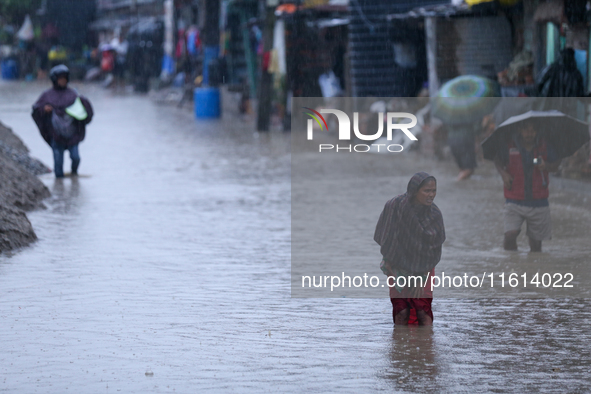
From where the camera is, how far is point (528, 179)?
839 centimetres

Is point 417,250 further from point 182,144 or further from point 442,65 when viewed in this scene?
point 182,144

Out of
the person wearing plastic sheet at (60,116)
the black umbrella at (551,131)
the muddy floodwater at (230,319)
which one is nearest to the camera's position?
the muddy floodwater at (230,319)

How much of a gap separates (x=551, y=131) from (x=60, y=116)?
8.12m

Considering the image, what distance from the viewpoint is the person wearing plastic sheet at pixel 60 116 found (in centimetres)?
1405

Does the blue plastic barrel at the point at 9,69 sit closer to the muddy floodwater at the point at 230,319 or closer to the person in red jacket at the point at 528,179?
the muddy floodwater at the point at 230,319

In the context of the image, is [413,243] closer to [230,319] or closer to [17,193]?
[230,319]

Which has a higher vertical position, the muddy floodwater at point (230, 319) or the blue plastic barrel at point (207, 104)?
the blue plastic barrel at point (207, 104)

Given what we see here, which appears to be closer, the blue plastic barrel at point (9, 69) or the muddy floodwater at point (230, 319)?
the muddy floodwater at point (230, 319)

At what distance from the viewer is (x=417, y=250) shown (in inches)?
232

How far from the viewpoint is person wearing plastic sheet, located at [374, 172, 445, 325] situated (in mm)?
5867

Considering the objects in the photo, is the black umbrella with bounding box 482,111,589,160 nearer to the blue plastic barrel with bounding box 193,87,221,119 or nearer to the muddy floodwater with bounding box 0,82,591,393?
the muddy floodwater with bounding box 0,82,591,393

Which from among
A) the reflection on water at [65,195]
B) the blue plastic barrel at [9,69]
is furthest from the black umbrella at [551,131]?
the blue plastic barrel at [9,69]

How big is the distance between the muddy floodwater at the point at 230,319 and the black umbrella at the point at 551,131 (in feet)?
3.05

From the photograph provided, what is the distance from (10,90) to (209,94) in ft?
65.5
